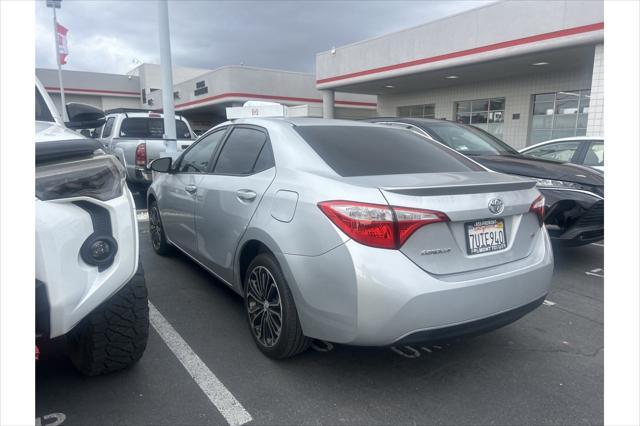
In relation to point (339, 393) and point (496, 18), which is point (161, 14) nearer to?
point (339, 393)

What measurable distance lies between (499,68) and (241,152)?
14325 millimetres

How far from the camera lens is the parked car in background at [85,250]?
5.74 ft

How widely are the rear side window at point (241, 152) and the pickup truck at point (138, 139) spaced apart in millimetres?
5485

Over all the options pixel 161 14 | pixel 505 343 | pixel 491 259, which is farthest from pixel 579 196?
pixel 161 14

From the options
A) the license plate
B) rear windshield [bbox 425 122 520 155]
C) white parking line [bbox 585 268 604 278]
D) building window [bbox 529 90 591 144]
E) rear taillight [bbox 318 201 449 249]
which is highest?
building window [bbox 529 90 591 144]

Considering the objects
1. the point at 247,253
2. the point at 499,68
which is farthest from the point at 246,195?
the point at 499,68

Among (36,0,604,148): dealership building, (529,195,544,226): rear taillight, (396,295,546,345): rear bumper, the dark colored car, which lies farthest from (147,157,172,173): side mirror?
(36,0,604,148): dealership building

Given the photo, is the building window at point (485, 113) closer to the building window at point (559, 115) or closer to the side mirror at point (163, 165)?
the building window at point (559, 115)

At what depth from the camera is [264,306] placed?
296cm

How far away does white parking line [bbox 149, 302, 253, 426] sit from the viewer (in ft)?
7.90

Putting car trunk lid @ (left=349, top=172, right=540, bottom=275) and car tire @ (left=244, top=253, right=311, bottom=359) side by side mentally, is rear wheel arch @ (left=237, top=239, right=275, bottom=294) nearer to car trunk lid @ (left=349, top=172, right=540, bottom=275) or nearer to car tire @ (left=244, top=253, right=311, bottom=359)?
car tire @ (left=244, top=253, right=311, bottom=359)

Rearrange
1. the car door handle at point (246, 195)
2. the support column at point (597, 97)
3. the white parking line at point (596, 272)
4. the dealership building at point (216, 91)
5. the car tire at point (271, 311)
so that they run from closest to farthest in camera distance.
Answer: the car tire at point (271, 311) → the car door handle at point (246, 195) → the white parking line at point (596, 272) → the support column at point (597, 97) → the dealership building at point (216, 91)

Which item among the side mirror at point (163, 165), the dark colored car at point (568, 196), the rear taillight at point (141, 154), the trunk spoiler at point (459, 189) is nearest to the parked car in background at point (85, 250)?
the trunk spoiler at point (459, 189)

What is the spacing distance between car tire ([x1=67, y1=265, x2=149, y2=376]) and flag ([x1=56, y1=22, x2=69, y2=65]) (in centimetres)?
2894
